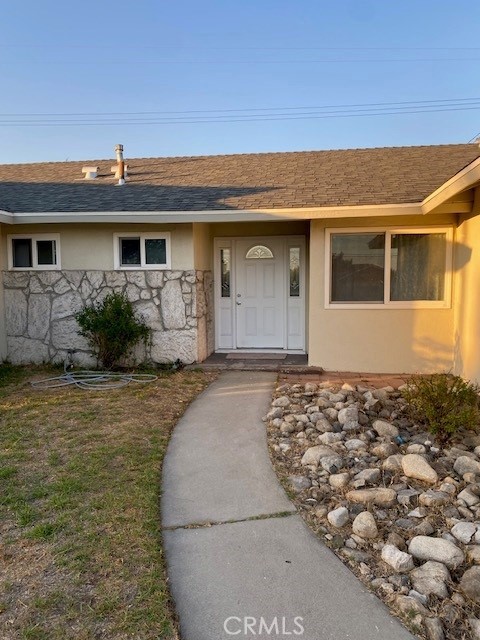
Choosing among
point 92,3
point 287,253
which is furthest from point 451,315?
point 92,3

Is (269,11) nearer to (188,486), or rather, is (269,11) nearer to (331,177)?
(331,177)

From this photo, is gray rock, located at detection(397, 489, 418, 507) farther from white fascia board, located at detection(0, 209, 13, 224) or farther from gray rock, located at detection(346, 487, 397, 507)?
white fascia board, located at detection(0, 209, 13, 224)

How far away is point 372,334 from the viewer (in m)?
7.34

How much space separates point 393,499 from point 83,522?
2.12 meters

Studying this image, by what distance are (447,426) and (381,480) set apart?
980 mm

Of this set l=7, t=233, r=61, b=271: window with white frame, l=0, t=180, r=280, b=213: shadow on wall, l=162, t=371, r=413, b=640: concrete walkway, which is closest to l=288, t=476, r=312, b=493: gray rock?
l=162, t=371, r=413, b=640: concrete walkway

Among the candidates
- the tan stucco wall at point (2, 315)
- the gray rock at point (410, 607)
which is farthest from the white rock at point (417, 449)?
the tan stucco wall at point (2, 315)

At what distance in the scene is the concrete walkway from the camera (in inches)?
88.4

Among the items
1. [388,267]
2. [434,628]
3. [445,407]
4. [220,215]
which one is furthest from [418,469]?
[220,215]

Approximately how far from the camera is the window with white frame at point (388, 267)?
7148 millimetres

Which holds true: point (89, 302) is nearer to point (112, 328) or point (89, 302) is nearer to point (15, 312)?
point (112, 328)

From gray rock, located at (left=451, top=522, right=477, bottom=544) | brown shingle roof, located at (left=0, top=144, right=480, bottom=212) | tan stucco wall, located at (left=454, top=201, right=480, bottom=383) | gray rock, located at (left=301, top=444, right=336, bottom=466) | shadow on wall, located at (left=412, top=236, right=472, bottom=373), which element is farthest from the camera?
brown shingle roof, located at (left=0, top=144, right=480, bottom=212)

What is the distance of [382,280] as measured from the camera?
23.9 ft

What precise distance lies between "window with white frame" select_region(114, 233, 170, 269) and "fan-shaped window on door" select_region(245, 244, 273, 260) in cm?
170
